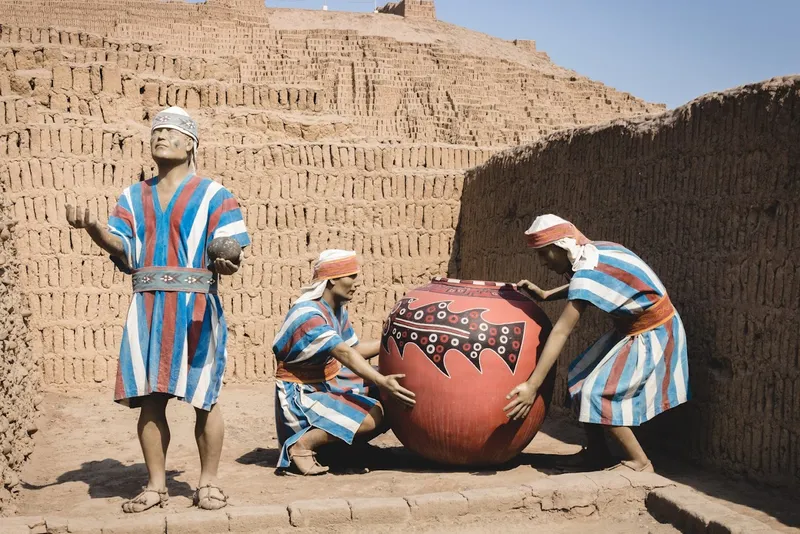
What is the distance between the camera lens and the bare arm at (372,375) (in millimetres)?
4328

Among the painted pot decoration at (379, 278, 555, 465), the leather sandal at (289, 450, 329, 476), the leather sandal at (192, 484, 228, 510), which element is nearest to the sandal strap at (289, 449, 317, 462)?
the leather sandal at (289, 450, 329, 476)

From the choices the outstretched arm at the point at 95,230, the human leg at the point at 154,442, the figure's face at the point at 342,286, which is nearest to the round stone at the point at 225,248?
the outstretched arm at the point at 95,230

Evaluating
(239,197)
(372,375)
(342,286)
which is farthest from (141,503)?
(239,197)

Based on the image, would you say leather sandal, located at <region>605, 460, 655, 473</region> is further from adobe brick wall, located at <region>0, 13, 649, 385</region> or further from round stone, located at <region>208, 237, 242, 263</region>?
adobe brick wall, located at <region>0, 13, 649, 385</region>

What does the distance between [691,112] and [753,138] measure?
506 mm

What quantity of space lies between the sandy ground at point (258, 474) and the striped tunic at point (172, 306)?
0.55 metres

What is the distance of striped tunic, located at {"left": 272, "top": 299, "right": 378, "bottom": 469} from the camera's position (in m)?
4.52

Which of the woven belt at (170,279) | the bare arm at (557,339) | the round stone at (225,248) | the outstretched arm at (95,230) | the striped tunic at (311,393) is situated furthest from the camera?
the striped tunic at (311,393)

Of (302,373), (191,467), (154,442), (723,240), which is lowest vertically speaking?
(191,467)

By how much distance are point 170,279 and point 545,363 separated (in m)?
1.68

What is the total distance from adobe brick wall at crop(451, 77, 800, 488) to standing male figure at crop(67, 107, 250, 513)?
219 centimetres

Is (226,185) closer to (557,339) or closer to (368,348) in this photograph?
(368,348)

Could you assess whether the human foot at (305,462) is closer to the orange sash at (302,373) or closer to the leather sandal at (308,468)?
the leather sandal at (308,468)

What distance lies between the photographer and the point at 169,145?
4.01 meters
